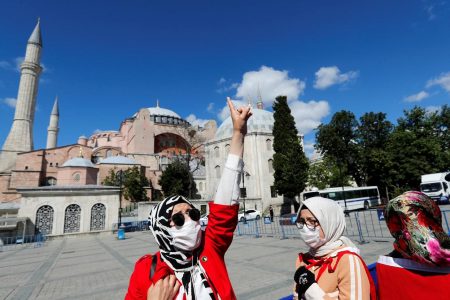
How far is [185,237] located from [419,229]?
1.52 m

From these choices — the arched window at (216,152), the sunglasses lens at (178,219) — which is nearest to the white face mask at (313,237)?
the sunglasses lens at (178,219)

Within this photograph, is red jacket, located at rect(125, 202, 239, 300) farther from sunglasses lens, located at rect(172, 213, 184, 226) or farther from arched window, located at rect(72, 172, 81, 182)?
arched window, located at rect(72, 172, 81, 182)

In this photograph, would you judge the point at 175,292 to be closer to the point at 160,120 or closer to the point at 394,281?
the point at 394,281

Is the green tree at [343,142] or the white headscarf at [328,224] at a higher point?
the green tree at [343,142]

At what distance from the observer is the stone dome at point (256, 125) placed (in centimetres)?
3762

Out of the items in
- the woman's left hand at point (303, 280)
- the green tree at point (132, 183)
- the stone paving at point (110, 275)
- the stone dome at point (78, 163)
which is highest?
the stone dome at point (78, 163)

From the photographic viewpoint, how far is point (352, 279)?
67.8 inches

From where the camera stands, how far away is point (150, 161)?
47.6 meters

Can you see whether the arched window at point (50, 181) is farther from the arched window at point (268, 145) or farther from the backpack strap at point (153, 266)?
the backpack strap at point (153, 266)

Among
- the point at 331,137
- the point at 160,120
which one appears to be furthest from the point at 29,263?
the point at 160,120

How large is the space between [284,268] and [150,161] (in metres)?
43.5

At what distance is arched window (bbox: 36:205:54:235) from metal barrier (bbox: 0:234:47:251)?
0.50 metres

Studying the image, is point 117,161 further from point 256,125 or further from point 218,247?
point 218,247

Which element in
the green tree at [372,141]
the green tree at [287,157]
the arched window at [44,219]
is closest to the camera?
the arched window at [44,219]
